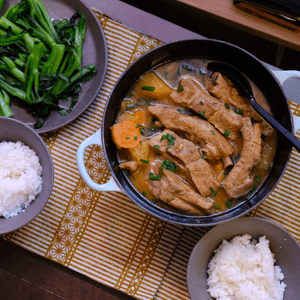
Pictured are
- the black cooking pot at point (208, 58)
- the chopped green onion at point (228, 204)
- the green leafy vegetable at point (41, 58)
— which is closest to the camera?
the black cooking pot at point (208, 58)

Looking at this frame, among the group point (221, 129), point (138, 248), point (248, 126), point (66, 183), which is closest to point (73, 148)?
point (66, 183)

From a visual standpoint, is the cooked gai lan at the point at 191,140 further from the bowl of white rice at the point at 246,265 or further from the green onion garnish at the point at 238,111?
the bowl of white rice at the point at 246,265

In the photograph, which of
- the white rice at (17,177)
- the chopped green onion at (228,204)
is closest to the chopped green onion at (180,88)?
the chopped green onion at (228,204)

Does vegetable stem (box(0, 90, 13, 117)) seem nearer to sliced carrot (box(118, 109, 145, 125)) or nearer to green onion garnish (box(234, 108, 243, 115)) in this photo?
sliced carrot (box(118, 109, 145, 125))

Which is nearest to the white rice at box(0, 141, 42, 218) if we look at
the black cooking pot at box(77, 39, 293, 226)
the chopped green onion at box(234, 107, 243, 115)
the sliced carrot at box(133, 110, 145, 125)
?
the black cooking pot at box(77, 39, 293, 226)

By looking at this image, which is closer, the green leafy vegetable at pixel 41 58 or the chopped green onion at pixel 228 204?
the chopped green onion at pixel 228 204

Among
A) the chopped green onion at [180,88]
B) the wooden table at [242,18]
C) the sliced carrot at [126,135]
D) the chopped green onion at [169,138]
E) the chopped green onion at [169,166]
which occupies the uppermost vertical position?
the wooden table at [242,18]

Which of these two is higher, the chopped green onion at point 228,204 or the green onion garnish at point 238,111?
the green onion garnish at point 238,111

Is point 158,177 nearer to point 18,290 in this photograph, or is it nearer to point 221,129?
point 221,129
